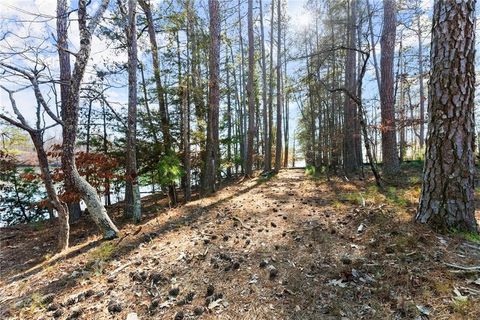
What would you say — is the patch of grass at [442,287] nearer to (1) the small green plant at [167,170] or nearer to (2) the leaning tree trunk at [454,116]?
(2) the leaning tree trunk at [454,116]

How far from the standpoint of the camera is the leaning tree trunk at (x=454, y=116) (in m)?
2.61

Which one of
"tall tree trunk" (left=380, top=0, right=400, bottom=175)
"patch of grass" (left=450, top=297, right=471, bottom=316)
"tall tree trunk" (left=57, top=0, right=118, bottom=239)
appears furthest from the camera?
"tall tree trunk" (left=380, top=0, right=400, bottom=175)

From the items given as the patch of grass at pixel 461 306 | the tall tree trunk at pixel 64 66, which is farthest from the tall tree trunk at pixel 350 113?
the tall tree trunk at pixel 64 66

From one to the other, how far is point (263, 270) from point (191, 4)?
295 inches

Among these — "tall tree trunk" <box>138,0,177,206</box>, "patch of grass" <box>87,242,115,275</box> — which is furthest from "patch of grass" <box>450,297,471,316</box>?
"tall tree trunk" <box>138,0,177,206</box>

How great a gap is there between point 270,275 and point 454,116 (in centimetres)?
254

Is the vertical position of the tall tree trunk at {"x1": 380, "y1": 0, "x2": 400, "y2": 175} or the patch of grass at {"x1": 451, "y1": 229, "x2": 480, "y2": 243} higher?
the tall tree trunk at {"x1": 380, "y1": 0, "x2": 400, "y2": 175}

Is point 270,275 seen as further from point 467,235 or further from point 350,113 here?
point 350,113

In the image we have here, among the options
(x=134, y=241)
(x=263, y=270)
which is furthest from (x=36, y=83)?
(x=263, y=270)

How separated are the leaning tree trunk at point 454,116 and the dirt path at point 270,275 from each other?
15.0 inches

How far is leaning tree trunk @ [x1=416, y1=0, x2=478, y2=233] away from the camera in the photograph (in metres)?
2.61

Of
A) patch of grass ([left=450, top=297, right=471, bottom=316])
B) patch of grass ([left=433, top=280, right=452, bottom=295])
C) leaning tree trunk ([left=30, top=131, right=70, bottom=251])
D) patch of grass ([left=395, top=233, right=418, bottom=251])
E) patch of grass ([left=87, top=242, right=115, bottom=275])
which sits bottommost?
patch of grass ([left=87, top=242, right=115, bottom=275])

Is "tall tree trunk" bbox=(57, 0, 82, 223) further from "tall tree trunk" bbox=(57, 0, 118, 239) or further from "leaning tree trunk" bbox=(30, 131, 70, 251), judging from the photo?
"tall tree trunk" bbox=(57, 0, 118, 239)

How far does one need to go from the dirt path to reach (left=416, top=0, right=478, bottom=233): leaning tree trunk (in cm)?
38
